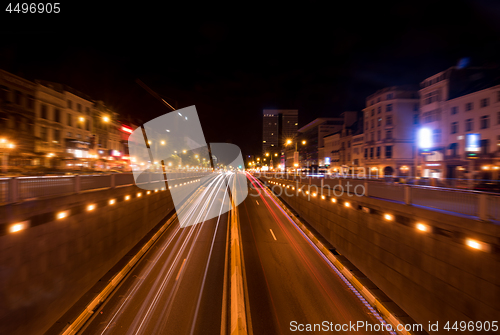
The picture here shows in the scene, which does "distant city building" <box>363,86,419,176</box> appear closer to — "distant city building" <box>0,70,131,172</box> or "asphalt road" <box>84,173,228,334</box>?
"asphalt road" <box>84,173,228,334</box>

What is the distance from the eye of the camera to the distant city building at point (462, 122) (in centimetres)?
2447

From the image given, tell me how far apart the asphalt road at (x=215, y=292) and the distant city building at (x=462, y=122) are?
23.4m

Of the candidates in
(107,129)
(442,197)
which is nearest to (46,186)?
(442,197)

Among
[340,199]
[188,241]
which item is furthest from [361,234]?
[188,241]

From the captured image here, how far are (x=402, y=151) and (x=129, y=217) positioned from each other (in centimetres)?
4512

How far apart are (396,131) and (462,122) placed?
13.2 metres

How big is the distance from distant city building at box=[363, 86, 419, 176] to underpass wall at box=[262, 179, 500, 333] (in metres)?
38.6

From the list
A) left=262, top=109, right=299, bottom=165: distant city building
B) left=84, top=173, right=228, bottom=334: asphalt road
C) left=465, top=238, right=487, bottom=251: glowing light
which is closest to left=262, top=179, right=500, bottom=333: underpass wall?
left=465, top=238, right=487, bottom=251: glowing light

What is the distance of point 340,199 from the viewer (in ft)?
38.2

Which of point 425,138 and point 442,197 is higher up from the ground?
point 425,138

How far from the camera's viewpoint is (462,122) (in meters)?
28.7

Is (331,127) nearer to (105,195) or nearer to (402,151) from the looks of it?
(402,151)

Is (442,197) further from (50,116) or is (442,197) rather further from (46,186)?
(50,116)

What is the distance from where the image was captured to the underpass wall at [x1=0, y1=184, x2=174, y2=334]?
4.85 meters
